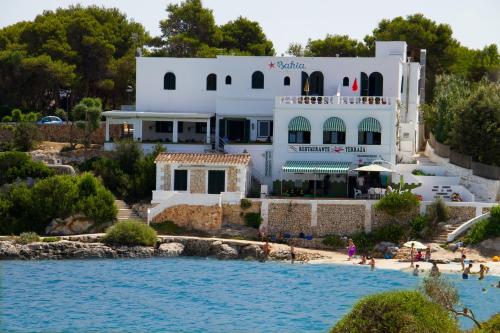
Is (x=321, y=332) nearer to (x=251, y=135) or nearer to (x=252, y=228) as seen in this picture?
(x=252, y=228)

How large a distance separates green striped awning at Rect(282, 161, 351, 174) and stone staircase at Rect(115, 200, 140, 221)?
8231mm

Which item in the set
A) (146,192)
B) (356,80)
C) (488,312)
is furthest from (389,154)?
(488,312)

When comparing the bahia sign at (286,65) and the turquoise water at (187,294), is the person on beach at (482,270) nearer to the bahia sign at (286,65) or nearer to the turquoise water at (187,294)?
the turquoise water at (187,294)

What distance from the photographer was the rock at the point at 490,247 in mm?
54719

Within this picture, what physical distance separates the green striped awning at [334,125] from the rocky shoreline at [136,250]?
362 inches

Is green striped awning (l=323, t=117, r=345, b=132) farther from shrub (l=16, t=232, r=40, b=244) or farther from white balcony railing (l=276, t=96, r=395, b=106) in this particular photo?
shrub (l=16, t=232, r=40, b=244)

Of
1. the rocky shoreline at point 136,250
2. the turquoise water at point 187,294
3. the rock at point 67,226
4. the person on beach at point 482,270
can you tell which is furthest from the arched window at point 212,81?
the person on beach at point 482,270

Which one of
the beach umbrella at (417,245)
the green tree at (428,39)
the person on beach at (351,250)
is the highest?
the green tree at (428,39)

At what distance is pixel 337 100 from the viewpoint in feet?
203

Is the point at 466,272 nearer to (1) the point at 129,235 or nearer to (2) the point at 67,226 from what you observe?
(1) the point at 129,235

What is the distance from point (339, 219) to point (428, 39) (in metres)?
26.6

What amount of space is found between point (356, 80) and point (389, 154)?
6031 mm

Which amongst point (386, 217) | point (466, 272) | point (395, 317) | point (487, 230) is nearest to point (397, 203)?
point (386, 217)

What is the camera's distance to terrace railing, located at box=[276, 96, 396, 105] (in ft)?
203
